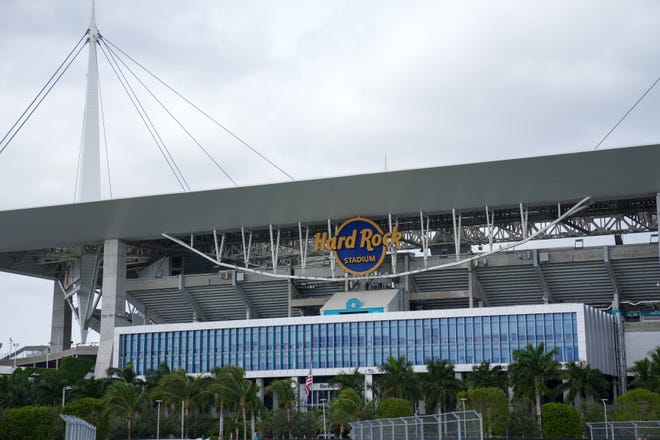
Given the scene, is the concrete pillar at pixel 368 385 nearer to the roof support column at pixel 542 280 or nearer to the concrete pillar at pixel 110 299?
the roof support column at pixel 542 280

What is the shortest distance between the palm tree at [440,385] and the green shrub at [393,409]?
19.0 feet

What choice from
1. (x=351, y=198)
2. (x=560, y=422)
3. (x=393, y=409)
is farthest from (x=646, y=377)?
(x=351, y=198)

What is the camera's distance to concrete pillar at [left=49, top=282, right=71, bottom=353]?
388 feet

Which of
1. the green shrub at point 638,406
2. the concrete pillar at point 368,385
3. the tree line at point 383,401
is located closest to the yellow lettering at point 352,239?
the concrete pillar at point 368,385

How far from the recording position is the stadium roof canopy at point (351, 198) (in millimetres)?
78938

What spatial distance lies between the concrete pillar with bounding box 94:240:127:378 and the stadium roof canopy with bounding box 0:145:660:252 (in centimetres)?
172

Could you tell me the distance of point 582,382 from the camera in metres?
74.6

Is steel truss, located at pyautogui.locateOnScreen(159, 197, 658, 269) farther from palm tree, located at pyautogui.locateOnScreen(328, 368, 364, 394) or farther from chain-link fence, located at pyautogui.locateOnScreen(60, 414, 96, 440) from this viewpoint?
chain-link fence, located at pyautogui.locateOnScreen(60, 414, 96, 440)

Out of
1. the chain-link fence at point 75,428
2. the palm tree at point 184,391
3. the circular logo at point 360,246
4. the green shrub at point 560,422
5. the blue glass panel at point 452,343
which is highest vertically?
the circular logo at point 360,246

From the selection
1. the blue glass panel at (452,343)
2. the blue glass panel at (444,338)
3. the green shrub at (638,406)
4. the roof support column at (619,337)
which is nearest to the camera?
the green shrub at (638,406)

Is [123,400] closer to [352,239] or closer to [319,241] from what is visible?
[319,241]

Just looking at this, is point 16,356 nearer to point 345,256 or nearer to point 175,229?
point 175,229

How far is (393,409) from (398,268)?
30.7m

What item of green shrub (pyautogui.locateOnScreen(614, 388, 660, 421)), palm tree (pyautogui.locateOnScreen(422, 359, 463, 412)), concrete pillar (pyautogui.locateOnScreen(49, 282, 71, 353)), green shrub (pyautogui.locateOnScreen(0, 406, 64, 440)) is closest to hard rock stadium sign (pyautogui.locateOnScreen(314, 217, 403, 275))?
palm tree (pyautogui.locateOnScreen(422, 359, 463, 412))
